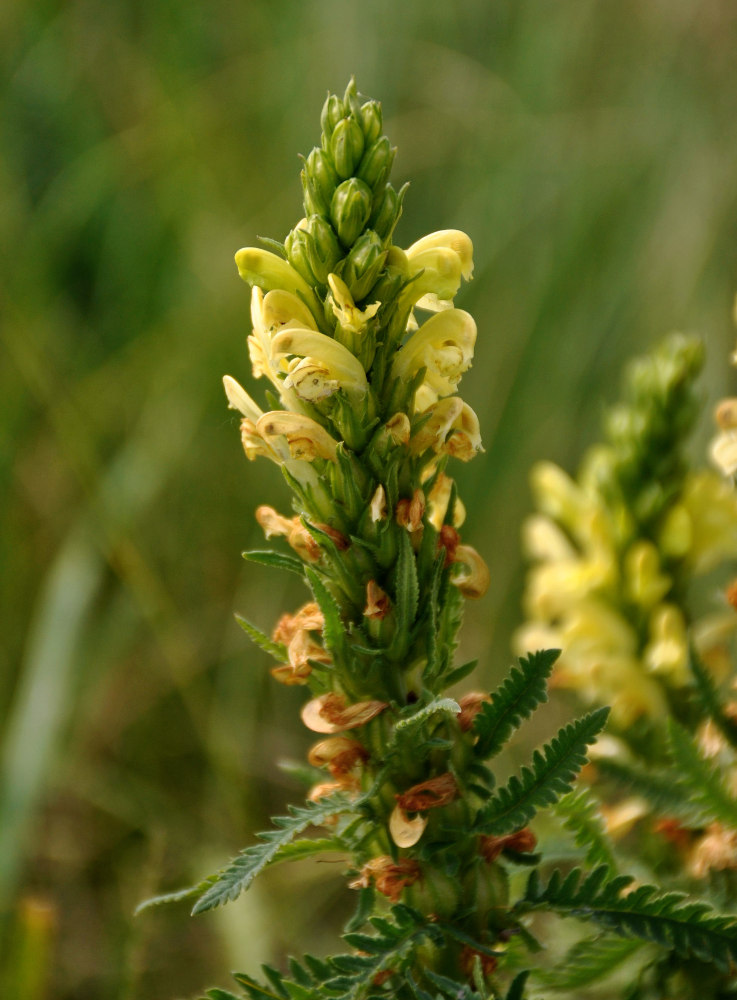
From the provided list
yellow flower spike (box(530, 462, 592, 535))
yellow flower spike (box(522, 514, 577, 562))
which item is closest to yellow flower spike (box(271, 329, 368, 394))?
yellow flower spike (box(530, 462, 592, 535))

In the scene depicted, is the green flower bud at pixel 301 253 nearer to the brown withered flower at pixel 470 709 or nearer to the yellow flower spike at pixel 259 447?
the yellow flower spike at pixel 259 447

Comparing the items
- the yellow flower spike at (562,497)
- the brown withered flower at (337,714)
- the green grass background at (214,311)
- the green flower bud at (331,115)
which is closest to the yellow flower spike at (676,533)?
the yellow flower spike at (562,497)

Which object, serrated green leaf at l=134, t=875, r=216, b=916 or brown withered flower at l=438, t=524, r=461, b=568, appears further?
brown withered flower at l=438, t=524, r=461, b=568

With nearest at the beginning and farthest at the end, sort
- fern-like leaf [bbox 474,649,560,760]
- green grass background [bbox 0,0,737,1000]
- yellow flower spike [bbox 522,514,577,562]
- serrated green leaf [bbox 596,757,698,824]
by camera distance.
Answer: fern-like leaf [bbox 474,649,560,760], serrated green leaf [bbox 596,757,698,824], yellow flower spike [bbox 522,514,577,562], green grass background [bbox 0,0,737,1000]

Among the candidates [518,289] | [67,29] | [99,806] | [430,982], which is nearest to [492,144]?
[518,289]

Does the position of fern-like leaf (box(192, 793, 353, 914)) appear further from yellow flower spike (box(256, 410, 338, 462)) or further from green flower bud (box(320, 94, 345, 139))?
green flower bud (box(320, 94, 345, 139))

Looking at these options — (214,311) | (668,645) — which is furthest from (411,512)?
(214,311)

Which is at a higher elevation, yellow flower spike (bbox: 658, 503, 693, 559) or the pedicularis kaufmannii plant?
yellow flower spike (bbox: 658, 503, 693, 559)

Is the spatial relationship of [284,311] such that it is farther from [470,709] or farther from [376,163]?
[470,709]
